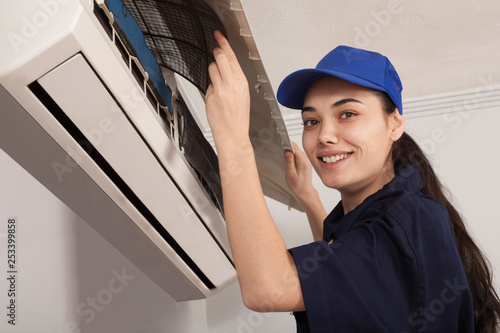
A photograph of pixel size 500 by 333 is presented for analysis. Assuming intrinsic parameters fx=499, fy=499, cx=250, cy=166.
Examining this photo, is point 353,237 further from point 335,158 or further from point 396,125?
point 396,125

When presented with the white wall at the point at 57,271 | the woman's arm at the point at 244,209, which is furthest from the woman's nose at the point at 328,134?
the white wall at the point at 57,271

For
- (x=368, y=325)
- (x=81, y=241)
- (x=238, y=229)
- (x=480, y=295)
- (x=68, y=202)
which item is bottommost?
(x=480, y=295)

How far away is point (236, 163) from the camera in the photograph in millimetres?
971

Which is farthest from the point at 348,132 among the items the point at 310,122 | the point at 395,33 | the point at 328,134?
the point at 395,33

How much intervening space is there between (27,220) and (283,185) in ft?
2.56

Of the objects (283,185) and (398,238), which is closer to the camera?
(398,238)

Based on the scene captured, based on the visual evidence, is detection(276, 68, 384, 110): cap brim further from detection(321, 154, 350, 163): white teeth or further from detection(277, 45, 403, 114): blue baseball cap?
detection(321, 154, 350, 163): white teeth

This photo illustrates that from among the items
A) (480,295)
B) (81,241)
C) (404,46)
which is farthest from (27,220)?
(404,46)

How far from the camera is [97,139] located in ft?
2.71

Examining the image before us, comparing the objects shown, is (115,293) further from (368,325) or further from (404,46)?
(404,46)

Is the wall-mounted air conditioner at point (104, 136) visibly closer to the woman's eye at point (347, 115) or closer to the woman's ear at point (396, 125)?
the woman's eye at point (347, 115)

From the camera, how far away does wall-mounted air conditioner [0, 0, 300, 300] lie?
0.66 meters

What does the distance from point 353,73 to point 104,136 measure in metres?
0.56

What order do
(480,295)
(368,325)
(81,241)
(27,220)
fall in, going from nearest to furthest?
(368,325) < (480,295) < (27,220) < (81,241)
